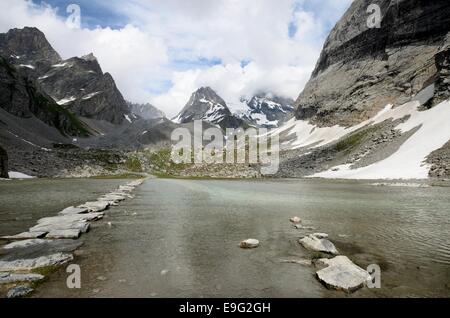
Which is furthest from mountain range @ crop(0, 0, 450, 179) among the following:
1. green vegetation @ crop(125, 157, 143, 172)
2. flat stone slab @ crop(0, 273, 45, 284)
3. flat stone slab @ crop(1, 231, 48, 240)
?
flat stone slab @ crop(0, 273, 45, 284)

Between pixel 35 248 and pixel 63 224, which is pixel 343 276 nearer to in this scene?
pixel 35 248

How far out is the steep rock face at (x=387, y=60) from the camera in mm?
142875

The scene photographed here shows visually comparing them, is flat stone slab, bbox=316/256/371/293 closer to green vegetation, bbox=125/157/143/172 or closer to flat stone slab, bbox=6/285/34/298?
flat stone slab, bbox=6/285/34/298

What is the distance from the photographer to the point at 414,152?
84.4 m

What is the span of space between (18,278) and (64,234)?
592 centimetres

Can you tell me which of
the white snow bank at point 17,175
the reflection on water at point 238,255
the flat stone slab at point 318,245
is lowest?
the white snow bank at point 17,175

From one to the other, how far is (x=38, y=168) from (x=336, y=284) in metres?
127

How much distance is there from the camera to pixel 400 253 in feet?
43.9

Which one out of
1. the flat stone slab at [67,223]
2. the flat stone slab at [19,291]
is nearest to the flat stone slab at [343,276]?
the flat stone slab at [19,291]

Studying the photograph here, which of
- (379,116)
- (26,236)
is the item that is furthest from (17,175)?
(379,116)

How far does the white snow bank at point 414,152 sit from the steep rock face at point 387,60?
29340 millimetres

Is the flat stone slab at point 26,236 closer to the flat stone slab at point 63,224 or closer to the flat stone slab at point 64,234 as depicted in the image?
the flat stone slab at point 64,234

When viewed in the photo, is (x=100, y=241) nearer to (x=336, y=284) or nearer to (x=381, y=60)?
(x=336, y=284)
